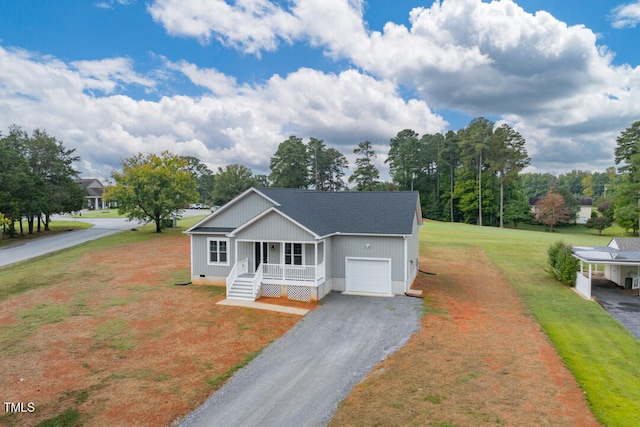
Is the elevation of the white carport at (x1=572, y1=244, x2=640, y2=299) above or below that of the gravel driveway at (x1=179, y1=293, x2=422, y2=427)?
above

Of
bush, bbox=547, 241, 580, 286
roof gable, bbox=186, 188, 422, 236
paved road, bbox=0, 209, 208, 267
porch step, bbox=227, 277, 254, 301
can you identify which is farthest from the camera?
paved road, bbox=0, 209, 208, 267

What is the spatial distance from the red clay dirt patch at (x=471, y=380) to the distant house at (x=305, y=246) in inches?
153

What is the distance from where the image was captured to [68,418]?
8516 millimetres

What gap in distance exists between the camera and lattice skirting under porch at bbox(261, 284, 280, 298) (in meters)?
19.2

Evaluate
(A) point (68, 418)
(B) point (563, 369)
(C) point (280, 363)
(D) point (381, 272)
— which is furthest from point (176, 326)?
(B) point (563, 369)

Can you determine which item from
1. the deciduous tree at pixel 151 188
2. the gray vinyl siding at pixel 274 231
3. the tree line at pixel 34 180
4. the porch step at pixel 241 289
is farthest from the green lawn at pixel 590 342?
the tree line at pixel 34 180

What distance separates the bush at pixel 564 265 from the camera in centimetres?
2253

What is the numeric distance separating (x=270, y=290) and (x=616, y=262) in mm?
17923

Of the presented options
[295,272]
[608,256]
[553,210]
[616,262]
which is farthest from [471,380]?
[553,210]

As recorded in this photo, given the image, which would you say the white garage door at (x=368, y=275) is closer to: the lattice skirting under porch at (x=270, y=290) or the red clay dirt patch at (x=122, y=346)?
the red clay dirt patch at (x=122, y=346)

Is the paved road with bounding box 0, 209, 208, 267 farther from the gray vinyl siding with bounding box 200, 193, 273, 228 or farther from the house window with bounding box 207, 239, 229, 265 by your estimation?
the gray vinyl siding with bounding box 200, 193, 273, 228

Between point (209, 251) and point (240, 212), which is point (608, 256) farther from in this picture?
point (209, 251)

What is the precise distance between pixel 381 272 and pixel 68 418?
Answer: 47.2 feet

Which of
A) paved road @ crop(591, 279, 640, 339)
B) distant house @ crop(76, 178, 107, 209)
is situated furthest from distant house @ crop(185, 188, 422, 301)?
distant house @ crop(76, 178, 107, 209)
